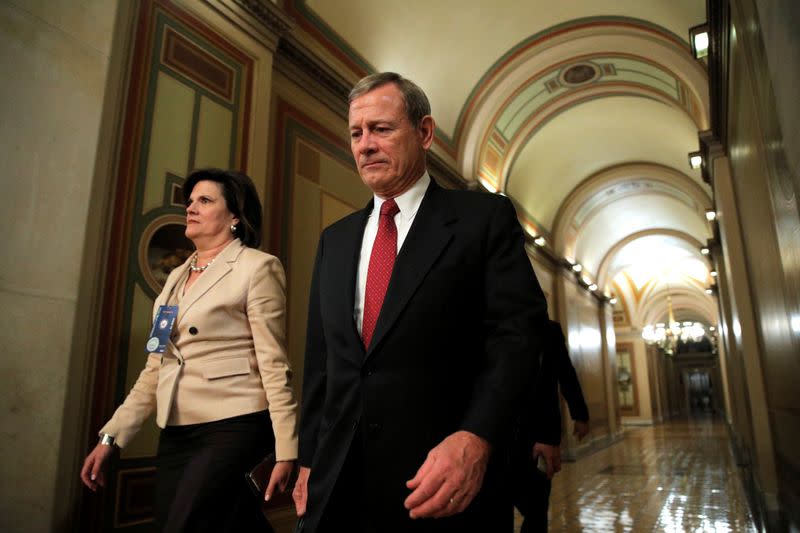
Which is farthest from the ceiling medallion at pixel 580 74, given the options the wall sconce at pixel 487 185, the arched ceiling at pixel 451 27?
the wall sconce at pixel 487 185

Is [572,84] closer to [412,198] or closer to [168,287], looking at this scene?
[168,287]

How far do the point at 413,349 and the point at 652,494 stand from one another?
6795 mm

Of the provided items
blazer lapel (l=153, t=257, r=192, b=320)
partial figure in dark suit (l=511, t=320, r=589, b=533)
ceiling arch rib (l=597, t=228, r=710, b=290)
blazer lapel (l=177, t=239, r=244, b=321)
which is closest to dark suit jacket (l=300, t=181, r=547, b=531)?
blazer lapel (l=177, t=239, r=244, b=321)

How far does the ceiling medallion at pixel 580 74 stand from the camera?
873 centimetres

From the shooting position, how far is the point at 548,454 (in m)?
2.99

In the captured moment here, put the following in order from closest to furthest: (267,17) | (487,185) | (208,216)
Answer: (208,216) → (267,17) → (487,185)

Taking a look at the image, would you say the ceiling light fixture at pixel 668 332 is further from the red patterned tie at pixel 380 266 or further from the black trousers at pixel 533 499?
the red patterned tie at pixel 380 266

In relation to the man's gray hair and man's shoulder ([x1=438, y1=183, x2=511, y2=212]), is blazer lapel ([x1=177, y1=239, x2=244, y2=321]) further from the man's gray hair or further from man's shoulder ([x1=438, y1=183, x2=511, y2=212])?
man's shoulder ([x1=438, y1=183, x2=511, y2=212])

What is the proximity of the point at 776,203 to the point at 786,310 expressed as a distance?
1.95 feet

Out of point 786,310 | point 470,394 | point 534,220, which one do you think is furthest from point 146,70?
point 534,220

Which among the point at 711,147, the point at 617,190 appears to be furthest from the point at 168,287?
the point at 617,190

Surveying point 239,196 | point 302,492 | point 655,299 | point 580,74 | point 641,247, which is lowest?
point 302,492

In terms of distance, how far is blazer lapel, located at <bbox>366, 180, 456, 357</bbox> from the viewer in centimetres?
129

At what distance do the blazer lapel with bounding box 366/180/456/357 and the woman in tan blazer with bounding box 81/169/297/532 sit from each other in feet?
2.51
